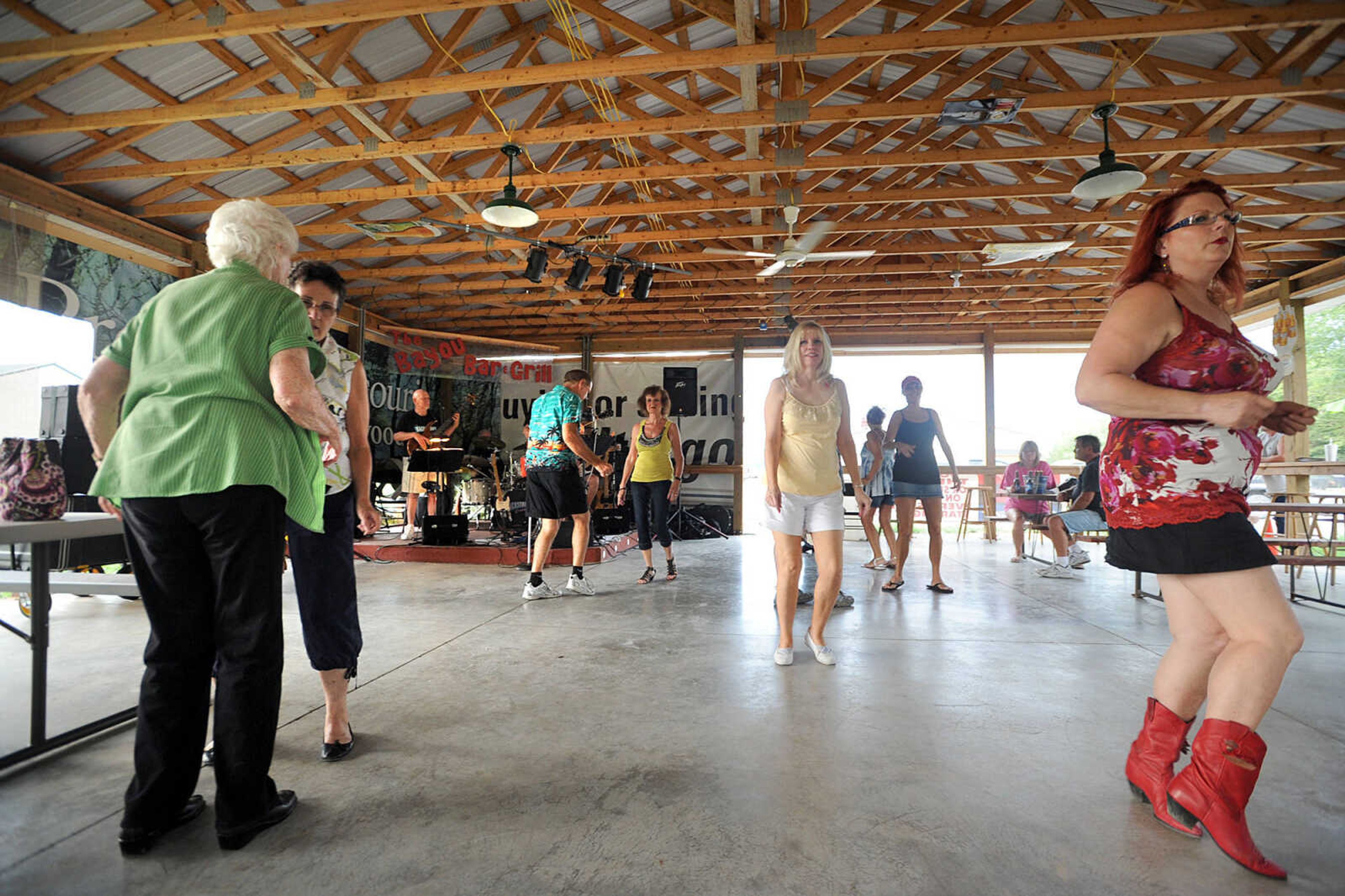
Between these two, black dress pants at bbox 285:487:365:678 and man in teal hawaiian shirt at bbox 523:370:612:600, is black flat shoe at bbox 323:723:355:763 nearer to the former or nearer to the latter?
black dress pants at bbox 285:487:365:678

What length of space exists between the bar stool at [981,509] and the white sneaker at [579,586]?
6216 millimetres

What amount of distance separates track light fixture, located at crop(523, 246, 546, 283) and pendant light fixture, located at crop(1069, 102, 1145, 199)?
5.19 meters

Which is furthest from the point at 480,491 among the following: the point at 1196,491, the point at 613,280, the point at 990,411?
the point at 990,411

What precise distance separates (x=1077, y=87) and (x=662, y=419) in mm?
4235

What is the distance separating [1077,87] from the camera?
208 inches

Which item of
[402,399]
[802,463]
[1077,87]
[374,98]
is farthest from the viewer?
[402,399]

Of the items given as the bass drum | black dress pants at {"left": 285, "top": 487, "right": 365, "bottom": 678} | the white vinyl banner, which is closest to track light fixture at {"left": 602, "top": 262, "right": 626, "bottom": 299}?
the bass drum

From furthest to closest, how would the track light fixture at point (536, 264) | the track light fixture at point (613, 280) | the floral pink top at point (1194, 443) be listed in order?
the track light fixture at point (613, 280) < the track light fixture at point (536, 264) < the floral pink top at point (1194, 443)

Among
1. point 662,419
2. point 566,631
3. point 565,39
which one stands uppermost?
point 565,39

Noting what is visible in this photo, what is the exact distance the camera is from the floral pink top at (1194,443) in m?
1.51

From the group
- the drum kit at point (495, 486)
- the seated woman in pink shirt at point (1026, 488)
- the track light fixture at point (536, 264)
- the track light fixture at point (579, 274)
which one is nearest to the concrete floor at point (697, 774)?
the seated woman in pink shirt at point (1026, 488)

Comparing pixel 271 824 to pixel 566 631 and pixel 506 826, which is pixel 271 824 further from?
pixel 566 631

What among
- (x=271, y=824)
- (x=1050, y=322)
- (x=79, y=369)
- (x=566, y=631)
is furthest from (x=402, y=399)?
(x=1050, y=322)

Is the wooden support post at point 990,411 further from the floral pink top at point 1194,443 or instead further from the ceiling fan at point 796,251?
the floral pink top at point 1194,443
